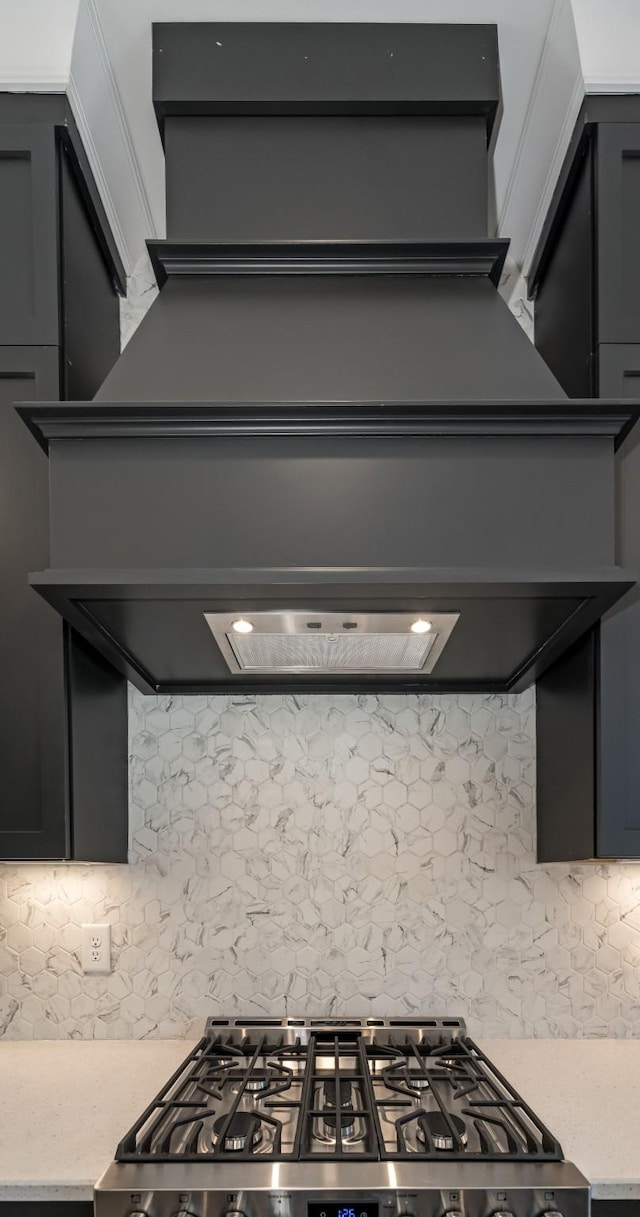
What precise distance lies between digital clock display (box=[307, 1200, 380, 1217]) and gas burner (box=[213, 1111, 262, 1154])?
0.51 ft

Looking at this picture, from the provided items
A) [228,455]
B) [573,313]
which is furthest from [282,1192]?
[573,313]

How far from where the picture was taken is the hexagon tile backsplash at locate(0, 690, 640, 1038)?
6.66ft

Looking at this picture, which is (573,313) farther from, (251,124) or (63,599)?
(63,599)

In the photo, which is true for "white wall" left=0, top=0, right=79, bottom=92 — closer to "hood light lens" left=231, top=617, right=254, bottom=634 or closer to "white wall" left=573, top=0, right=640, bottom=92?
"white wall" left=573, top=0, right=640, bottom=92

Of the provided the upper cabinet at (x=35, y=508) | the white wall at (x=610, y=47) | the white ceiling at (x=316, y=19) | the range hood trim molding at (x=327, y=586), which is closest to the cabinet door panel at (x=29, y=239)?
the upper cabinet at (x=35, y=508)

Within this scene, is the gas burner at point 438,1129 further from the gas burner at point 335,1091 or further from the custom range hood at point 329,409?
the custom range hood at point 329,409

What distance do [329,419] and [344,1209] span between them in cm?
112

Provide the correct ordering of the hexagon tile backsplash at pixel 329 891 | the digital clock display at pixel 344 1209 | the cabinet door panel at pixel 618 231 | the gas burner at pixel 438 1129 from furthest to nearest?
the hexagon tile backsplash at pixel 329 891, the cabinet door panel at pixel 618 231, the gas burner at pixel 438 1129, the digital clock display at pixel 344 1209

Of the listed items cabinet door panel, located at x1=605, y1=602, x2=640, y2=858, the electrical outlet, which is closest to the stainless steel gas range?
the electrical outlet

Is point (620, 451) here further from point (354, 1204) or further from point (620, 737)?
point (354, 1204)

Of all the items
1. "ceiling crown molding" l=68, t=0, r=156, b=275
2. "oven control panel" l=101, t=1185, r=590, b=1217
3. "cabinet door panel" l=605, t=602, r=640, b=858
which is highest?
"ceiling crown molding" l=68, t=0, r=156, b=275

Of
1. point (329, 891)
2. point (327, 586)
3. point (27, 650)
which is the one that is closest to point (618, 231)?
point (327, 586)

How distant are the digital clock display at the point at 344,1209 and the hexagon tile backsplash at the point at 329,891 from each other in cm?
74

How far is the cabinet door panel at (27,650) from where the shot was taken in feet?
5.43
